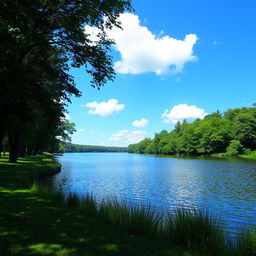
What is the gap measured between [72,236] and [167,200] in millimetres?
11461

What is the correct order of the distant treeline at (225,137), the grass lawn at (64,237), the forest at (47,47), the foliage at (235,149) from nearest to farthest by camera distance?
the grass lawn at (64,237) < the forest at (47,47) < the foliage at (235,149) < the distant treeline at (225,137)

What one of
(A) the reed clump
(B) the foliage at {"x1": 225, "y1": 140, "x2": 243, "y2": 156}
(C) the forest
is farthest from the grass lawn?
(B) the foliage at {"x1": 225, "y1": 140, "x2": 243, "y2": 156}

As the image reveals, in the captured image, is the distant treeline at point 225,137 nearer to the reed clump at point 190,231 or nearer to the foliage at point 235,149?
the foliage at point 235,149

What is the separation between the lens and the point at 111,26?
14422mm

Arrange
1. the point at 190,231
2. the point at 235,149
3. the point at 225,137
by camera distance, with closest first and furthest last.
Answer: the point at 190,231 < the point at 235,149 < the point at 225,137

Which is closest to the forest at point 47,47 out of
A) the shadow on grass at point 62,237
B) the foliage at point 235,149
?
the shadow on grass at point 62,237

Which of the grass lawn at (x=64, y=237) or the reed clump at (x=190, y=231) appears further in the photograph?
the reed clump at (x=190, y=231)

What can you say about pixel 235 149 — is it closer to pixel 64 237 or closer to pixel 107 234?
pixel 107 234

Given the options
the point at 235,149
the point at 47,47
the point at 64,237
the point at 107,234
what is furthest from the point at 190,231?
the point at 235,149

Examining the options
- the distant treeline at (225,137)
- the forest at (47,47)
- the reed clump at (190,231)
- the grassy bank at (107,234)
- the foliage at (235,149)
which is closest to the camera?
the grassy bank at (107,234)

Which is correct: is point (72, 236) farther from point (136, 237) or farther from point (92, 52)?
point (92, 52)

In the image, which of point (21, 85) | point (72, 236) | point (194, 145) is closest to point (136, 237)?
point (72, 236)

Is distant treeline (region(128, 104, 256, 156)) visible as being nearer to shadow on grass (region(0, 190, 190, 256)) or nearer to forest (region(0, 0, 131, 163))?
forest (region(0, 0, 131, 163))

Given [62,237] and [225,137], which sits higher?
[225,137]
